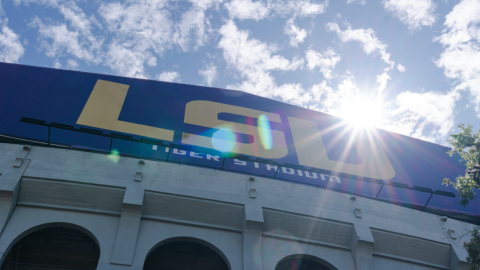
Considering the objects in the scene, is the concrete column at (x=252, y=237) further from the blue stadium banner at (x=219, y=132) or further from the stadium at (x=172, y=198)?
the blue stadium banner at (x=219, y=132)

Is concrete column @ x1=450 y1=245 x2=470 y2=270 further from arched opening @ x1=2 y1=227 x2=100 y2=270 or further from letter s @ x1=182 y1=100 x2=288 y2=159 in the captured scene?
arched opening @ x1=2 y1=227 x2=100 y2=270

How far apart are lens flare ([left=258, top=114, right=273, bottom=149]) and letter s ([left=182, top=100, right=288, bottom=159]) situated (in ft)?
0.48

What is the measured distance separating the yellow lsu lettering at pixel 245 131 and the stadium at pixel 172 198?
0.44 ft

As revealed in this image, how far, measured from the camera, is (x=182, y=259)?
75.8ft

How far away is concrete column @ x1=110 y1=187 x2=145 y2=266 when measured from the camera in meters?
16.9

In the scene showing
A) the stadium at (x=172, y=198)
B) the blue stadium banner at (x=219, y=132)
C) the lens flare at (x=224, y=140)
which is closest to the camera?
the stadium at (x=172, y=198)

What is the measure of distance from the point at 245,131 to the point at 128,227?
1458 cm

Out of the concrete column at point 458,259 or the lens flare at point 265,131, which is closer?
the concrete column at point 458,259

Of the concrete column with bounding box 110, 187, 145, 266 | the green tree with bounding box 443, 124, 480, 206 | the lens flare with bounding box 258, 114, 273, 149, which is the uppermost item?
the lens flare with bounding box 258, 114, 273, 149

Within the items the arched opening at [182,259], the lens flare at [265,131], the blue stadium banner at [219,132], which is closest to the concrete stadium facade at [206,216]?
the blue stadium banner at [219,132]

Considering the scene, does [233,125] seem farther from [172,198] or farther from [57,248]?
[57,248]

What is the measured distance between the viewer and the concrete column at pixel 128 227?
1686cm

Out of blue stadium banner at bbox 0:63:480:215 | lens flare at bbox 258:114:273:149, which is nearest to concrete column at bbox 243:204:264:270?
blue stadium banner at bbox 0:63:480:215

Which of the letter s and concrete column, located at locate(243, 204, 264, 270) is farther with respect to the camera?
the letter s
